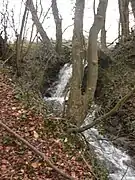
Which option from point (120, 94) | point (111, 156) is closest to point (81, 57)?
point (111, 156)

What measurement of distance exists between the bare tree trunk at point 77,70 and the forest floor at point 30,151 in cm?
80

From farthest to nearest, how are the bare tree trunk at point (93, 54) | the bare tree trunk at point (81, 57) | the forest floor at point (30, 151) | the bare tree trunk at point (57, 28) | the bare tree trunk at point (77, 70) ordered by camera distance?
the bare tree trunk at point (57, 28), the bare tree trunk at point (93, 54), the bare tree trunk at point (81, 57), the bare tree trunk at point (77, 70), the forest floor at point (30, 151)

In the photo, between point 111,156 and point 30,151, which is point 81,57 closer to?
point 111,156

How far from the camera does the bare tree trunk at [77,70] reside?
811 cm

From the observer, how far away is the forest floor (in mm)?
6109

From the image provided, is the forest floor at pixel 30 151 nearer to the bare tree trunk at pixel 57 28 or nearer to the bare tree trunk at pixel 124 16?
the bare tree trunk at pixel 57 28

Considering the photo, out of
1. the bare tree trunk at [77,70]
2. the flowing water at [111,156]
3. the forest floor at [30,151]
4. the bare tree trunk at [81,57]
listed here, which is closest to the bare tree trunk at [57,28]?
the bare tree trunk at [77,70]

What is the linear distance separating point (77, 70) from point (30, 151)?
3210 mm

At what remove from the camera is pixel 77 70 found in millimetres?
9219

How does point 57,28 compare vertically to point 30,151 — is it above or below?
above

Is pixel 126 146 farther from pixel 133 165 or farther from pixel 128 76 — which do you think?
pixel 128 76

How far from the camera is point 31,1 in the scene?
11633 mm

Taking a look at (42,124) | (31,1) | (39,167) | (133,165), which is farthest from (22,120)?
(31,1)

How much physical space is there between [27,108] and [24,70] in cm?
347
